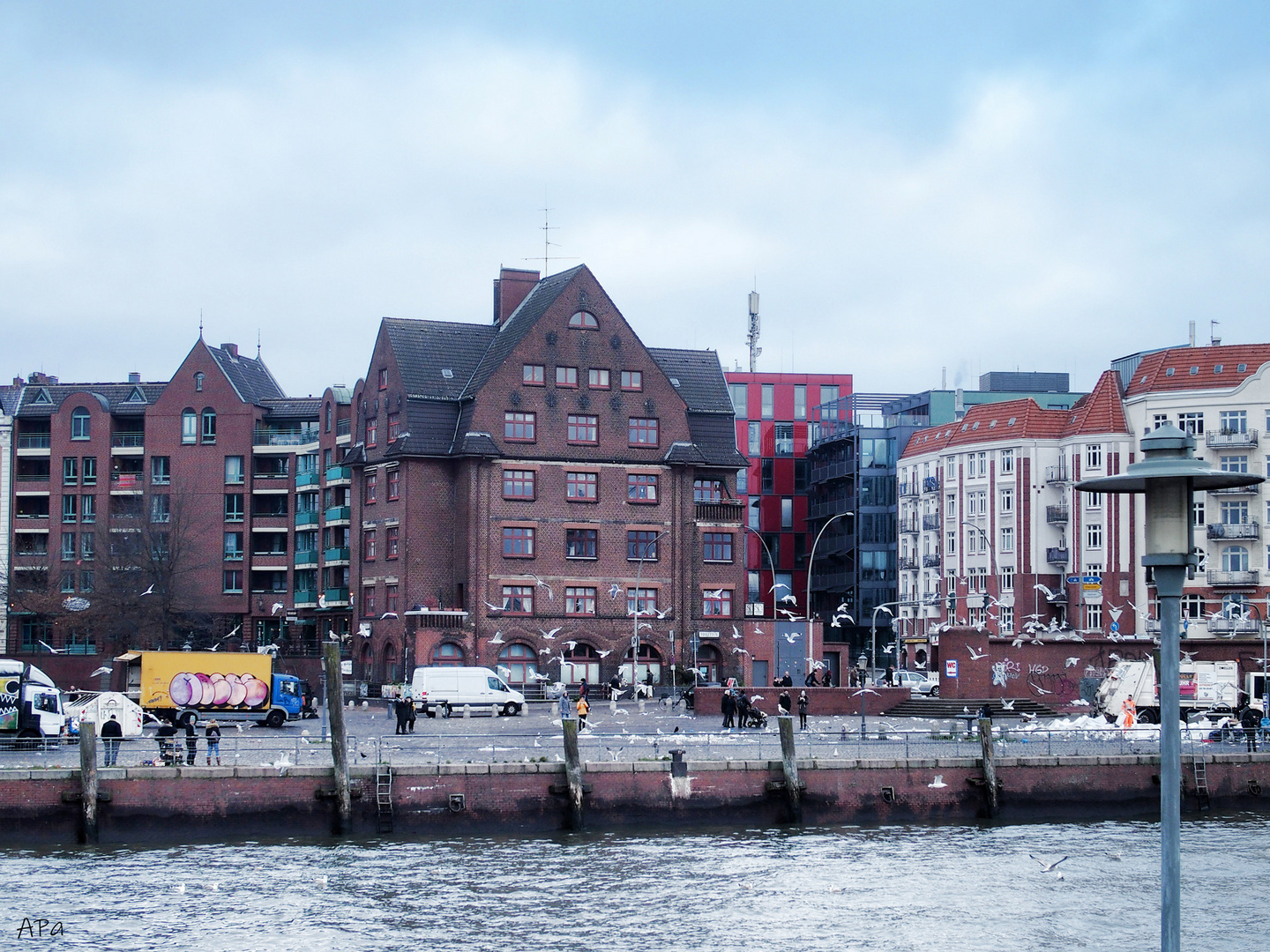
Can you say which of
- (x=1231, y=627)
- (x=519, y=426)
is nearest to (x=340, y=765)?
(x=519, y=426)

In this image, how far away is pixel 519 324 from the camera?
317 ft

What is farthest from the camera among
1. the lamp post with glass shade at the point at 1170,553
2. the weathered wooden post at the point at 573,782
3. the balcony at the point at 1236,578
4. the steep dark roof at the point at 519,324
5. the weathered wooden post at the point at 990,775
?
the balcony at the point at 1236,578

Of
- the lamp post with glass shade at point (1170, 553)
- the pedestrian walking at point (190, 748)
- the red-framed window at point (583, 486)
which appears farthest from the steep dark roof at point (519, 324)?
the lamp post with glass shade at point (1170, 553)

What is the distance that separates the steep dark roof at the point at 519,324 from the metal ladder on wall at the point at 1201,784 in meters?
50.2

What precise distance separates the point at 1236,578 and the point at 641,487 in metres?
36.5

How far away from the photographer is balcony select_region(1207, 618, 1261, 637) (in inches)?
3770

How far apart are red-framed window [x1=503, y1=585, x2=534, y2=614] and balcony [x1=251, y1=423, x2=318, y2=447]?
27343 mm

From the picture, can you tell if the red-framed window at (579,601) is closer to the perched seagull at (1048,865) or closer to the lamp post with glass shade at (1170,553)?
the perched seagull at (1048,865)

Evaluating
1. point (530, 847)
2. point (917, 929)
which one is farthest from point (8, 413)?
point (917, 929)

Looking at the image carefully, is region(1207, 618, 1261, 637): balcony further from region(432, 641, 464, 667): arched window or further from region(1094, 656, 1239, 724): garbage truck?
region(432, 641, 464, 667): arched window

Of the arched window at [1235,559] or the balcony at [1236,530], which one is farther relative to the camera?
the arched window at [1235,559]

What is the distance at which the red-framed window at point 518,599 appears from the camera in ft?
297

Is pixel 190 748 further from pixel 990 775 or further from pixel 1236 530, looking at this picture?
pixel 1236 530

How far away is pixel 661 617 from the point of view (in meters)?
93.6
